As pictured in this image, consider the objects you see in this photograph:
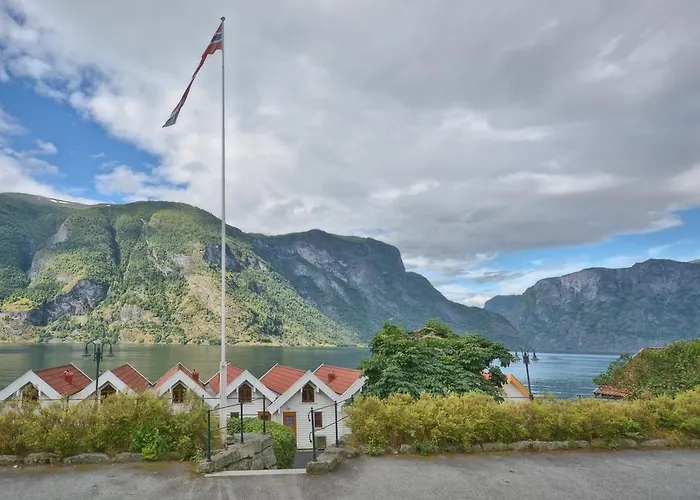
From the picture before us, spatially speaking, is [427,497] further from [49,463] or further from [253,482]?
[49,463]

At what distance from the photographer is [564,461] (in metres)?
8.91

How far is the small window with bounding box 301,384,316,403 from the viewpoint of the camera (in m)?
30.6

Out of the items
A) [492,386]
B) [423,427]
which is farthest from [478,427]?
[492,386]

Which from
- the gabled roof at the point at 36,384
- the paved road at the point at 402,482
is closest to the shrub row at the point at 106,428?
the paved road at the point at 402,482

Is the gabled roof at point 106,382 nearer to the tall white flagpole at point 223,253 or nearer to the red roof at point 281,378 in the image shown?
the red roof at point 281,378

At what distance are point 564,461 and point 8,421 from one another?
10.7m

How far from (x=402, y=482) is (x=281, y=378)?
2921 cm

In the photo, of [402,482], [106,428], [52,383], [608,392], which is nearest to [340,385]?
[52,383]

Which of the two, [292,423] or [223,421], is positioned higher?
[223,421]

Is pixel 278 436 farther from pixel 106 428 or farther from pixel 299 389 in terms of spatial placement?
pixel 299 389

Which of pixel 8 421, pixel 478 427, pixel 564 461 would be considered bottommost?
pixel 564 461

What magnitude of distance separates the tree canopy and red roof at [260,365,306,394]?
810 inches

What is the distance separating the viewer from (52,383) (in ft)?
86.7

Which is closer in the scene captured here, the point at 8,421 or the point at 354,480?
the point at 354,480
